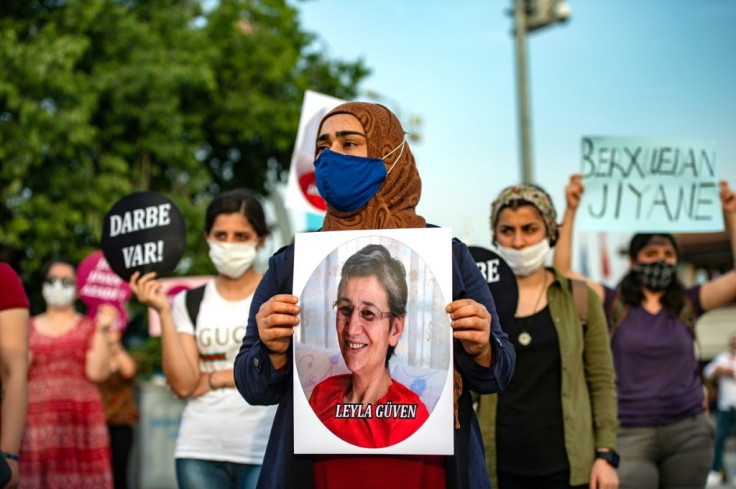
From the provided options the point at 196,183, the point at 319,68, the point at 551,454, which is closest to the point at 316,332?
the point at 551,454

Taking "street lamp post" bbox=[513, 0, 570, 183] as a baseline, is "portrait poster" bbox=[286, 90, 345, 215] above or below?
below

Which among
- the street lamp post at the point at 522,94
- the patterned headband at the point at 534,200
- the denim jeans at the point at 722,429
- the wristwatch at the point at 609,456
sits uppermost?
the street lamp post at the point at 522,94

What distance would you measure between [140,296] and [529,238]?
1.78 metres

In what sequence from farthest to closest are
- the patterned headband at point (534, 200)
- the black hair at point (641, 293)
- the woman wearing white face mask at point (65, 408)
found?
the woman wearing white face mask at point (65, 408) < the black hair at point (641, 293) < the patterned headband at point (534, 200)

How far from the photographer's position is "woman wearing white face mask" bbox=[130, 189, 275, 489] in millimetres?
3711

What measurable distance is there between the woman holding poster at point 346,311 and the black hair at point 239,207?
1518mm

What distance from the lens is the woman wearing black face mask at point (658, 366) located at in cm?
432

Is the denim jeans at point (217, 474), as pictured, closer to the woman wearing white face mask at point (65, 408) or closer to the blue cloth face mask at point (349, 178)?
the blue cloth face mask at point (349, 178)

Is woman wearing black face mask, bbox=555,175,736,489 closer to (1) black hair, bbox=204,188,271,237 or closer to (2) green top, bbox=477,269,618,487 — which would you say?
(2) green top, bbox=477,269,618,487

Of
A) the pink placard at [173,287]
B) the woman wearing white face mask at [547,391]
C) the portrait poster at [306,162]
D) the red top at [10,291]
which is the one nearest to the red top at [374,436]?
the woman wearing white face mask at [547,391]

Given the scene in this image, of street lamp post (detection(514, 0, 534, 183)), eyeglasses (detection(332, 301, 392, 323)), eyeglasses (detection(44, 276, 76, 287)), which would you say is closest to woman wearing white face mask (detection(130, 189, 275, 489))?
eyeglasses (detection(332, 301, 392, 323))

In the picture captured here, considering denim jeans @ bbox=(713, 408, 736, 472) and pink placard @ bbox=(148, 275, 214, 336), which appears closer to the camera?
pink placard @ bbox=(148, 275, 214, 336)

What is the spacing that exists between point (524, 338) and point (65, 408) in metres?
3.31

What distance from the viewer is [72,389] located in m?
5.59
